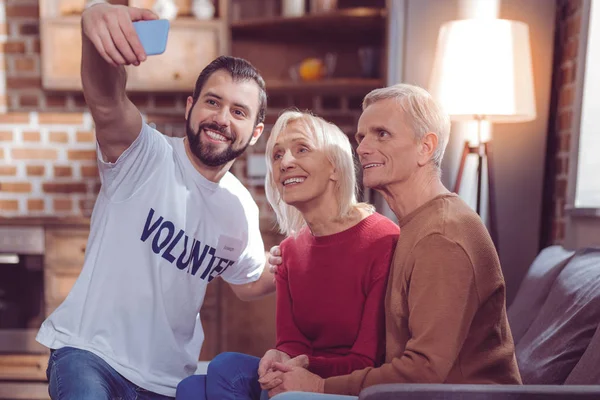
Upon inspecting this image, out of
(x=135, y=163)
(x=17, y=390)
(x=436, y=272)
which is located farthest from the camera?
(x=17, y=390)

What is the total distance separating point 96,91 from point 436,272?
0.81 meters

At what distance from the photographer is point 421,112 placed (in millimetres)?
1153

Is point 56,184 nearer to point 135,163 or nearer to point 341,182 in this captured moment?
point 135,163

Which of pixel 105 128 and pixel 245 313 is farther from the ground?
pixel 105 128

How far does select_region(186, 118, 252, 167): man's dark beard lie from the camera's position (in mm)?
1429

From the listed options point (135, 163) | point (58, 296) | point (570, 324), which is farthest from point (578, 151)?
point (58, 296)

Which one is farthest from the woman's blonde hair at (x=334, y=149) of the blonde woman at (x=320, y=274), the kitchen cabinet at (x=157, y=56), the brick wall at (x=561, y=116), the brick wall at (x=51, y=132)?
the brick wall at (x=51, y=132)

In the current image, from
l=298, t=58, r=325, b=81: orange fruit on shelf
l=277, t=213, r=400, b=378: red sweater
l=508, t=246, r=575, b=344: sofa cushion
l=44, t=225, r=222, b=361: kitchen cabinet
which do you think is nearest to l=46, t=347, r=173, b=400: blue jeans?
l=277, t=213, r=400, b=378: red sweater

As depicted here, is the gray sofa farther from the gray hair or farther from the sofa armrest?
the gray hair

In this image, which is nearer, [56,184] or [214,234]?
[214,234]

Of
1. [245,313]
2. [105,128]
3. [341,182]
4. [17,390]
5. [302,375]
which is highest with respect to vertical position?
[105,128]

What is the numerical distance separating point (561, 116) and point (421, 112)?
63.9 inches

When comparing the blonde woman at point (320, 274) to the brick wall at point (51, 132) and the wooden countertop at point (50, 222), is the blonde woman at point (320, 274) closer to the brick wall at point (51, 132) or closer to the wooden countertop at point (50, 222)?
the wooden countertop at point (50, 222)

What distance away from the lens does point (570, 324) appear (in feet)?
4.48
